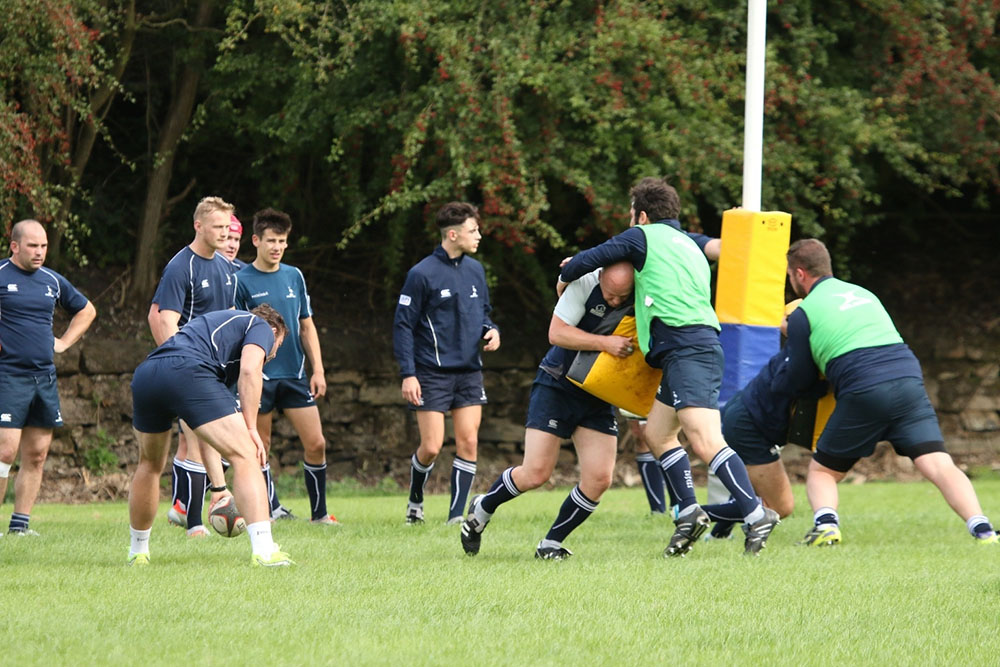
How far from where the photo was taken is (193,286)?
895cm

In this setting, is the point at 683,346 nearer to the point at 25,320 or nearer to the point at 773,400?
the point at 773,400

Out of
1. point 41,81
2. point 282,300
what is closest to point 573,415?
point 282,300

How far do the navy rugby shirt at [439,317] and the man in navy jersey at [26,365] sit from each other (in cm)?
248

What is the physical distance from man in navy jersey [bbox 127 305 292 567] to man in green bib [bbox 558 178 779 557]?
1.74 metres

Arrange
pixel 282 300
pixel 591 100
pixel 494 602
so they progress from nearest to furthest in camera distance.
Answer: pixel 494 602 → pixel 282 300 → pixel 591 100

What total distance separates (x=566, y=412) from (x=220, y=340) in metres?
1.90

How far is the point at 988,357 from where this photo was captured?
19203 millimetres

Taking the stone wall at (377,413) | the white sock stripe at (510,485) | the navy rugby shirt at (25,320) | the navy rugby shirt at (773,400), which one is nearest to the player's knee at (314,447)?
the navy rugby shirt at (25,320)

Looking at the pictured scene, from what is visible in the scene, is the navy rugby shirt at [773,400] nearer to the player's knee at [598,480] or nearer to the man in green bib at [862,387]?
the man in green bib at [862,387]

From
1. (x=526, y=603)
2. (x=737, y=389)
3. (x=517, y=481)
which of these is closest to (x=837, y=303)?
(x=737, y=389)

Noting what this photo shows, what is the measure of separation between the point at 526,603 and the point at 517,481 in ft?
5.99

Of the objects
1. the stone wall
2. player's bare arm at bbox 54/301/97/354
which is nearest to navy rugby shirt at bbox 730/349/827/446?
player's bare arm at bbox 54/301/97/354

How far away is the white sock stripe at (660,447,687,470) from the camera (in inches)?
297

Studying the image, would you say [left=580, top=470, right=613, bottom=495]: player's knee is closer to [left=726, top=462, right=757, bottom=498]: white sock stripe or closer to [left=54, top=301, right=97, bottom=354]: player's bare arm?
[left=726, top=462, right=757, bottom=498]: white sock stripe
